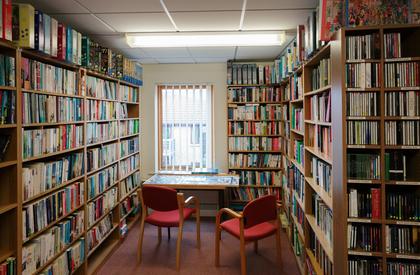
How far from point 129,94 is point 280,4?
2713mm

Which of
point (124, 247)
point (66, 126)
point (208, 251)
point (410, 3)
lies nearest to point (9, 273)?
point (66, 126)

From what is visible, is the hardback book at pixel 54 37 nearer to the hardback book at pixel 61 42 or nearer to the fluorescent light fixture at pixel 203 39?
the hardback book at pixel 61 42

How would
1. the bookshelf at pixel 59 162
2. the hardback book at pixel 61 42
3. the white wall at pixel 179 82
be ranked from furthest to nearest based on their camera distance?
1. the white wall at pixel 179 82
2. the hardback book at pixel 61 42
3. the bookshelf at pixel 59 162

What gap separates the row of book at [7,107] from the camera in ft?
6.21

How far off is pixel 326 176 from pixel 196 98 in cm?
303

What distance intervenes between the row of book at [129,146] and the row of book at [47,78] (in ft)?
4.54

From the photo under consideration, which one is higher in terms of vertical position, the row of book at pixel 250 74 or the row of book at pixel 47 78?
the row of book at pixel 250 74

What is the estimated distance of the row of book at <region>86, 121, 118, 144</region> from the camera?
319 centimetres

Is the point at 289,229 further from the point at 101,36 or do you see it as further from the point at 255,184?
the point at 101,36

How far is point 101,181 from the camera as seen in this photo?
11.4 ft

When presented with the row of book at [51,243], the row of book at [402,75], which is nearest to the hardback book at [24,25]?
the row of book at [51,243]

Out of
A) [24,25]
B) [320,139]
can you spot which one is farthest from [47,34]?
[320,139]

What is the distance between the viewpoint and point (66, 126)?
8.89 feet

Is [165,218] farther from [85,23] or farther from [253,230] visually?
[85,23]
